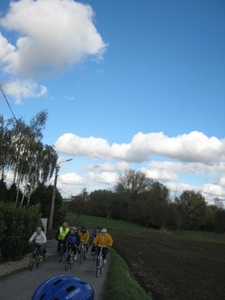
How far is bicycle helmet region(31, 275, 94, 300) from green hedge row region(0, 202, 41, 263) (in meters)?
11.7

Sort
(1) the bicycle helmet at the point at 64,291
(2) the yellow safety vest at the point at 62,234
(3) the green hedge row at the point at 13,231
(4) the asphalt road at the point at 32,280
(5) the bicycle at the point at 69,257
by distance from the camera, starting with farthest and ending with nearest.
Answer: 1. (2) the yellow safety vest at the point at 62,234
2. (3) the green hedge row at the point at 13,231
3. (5) the bicycle at the point at 69,257
4. (4) the asphalt road at the point at 32,280
5. (1) the bicycle helmet at the point at 64,291

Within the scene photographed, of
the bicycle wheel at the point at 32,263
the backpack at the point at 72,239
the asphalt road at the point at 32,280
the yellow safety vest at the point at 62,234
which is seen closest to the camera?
the asphalt road at the point at 32,280

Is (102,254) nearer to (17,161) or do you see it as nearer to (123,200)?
(17,161)

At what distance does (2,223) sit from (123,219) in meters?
78.2

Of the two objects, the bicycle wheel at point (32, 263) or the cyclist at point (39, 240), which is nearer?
the bicycle wheel at point (32, 263)

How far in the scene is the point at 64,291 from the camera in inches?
132

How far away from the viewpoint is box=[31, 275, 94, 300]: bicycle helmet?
3324 mm

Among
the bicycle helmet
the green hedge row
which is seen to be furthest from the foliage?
the bicycle helmet

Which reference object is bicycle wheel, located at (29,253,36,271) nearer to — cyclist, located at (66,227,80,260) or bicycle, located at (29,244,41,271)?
bicycle, located at (29,244,41,271)

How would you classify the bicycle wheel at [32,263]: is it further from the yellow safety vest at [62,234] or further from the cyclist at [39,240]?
the yellow safety vest at [62,234]

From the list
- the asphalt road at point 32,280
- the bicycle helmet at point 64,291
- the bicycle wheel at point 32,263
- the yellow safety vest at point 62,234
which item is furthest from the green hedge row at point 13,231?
the bicycle helmet at point 64,291

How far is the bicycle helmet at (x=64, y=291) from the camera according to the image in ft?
10.9

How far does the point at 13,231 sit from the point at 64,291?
14.1 meters

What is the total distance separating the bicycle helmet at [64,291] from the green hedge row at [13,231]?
11.7 metres
